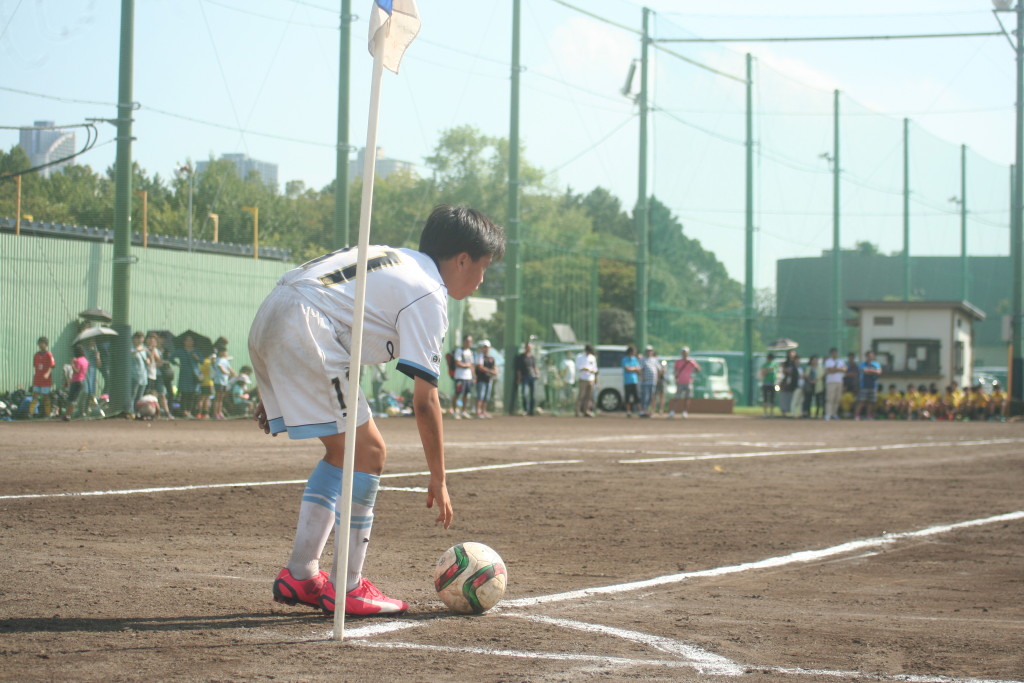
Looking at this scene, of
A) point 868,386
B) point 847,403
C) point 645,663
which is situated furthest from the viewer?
point 847,403

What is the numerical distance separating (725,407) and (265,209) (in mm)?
17328

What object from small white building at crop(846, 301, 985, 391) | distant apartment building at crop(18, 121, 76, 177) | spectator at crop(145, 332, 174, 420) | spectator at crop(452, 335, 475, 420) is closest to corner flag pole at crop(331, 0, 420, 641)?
distant apartment building at crop(18, 121, 76, 177)

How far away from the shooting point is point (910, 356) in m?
34.6

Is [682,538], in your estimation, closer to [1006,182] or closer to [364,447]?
[364,447]

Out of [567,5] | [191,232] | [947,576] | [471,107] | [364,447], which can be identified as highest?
[567,5]

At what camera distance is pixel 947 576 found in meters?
6.31

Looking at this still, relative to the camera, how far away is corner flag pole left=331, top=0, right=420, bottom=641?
4.14 m

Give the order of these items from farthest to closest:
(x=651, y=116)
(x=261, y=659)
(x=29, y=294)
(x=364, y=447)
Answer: (x=651, y=116), (x=29, y=294), (x=364, y=447), (x=261, y=659)

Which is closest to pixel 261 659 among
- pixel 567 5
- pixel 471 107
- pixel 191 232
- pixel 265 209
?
pixel 191 232

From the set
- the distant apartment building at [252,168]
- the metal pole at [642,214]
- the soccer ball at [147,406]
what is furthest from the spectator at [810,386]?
the soccer ball at [147,406]

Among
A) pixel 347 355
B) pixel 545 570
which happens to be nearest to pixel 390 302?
pixel 347 355

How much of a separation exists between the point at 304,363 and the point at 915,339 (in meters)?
→ 32.7

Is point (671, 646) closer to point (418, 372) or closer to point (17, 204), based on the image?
point (418, 372)

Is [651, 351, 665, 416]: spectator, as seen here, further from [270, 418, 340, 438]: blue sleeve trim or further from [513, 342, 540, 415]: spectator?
[270, 418, 340, 438]: blue sleeve trim
